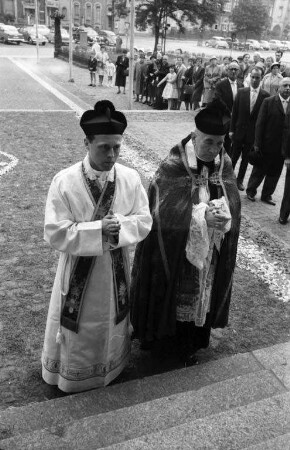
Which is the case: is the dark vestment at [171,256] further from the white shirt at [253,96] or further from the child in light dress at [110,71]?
the child in light dress at [110,71]

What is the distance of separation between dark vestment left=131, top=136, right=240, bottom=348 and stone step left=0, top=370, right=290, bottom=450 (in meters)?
0.56

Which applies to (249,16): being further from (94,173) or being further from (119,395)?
(119,395)

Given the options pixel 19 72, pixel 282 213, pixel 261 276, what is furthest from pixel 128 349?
pixel 19 72

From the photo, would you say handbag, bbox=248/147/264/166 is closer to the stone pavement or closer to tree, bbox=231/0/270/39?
the stone pavement

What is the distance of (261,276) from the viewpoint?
505cm

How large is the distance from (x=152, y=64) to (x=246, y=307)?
46.9 ft

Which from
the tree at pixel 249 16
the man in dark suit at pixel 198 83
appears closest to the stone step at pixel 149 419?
the man in dark suit at pixel 198 83

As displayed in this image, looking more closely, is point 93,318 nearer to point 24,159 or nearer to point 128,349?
point 128,349

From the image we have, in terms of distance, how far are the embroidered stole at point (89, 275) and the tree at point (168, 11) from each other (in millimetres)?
31481

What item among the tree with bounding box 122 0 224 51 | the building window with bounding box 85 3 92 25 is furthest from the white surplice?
the building window with bounding box 85 3 92 25

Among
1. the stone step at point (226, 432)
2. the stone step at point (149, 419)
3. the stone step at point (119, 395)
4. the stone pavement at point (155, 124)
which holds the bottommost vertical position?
the stone pavement at point (155, 124)

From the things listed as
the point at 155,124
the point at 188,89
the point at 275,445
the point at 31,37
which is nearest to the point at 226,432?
the point at 275,445

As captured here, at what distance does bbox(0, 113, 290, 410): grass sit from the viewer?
135 inches

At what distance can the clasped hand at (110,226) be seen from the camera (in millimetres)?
2619
